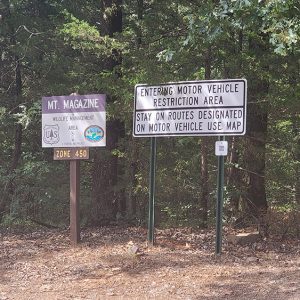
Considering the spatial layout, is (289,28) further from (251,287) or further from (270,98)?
(251,287)

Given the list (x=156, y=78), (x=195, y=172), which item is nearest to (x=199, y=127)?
(x=156, y=78)

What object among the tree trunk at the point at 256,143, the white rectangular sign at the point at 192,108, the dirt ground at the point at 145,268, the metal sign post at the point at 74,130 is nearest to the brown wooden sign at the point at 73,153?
the metal sign post at the point at 74,130

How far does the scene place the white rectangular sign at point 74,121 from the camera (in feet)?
28.3

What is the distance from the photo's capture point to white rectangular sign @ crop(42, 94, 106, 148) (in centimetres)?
864

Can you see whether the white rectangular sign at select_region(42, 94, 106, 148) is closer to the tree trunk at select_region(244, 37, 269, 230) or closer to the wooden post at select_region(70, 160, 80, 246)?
the wooden post at select_region(70, 160, 80, 246)

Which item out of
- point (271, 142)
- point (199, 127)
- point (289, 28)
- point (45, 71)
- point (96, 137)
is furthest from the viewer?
point (45, 71)

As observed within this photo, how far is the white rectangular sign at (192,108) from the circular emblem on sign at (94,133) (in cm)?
65

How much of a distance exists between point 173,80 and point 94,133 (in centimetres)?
189

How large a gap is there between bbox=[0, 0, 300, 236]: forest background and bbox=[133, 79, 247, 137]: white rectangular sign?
647 mm

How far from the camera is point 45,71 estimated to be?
556 inches

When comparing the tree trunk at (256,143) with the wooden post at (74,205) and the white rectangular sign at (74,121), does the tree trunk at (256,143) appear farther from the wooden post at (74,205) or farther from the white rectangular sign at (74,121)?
the wooden post at (74,205)

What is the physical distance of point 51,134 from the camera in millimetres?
8953

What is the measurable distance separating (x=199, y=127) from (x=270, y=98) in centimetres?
182

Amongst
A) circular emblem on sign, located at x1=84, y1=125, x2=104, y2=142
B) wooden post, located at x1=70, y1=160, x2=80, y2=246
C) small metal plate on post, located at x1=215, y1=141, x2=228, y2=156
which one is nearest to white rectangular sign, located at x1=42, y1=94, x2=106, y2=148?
circular emblem on sign, located at x1=84, y1=125, x2=104, y2=142
